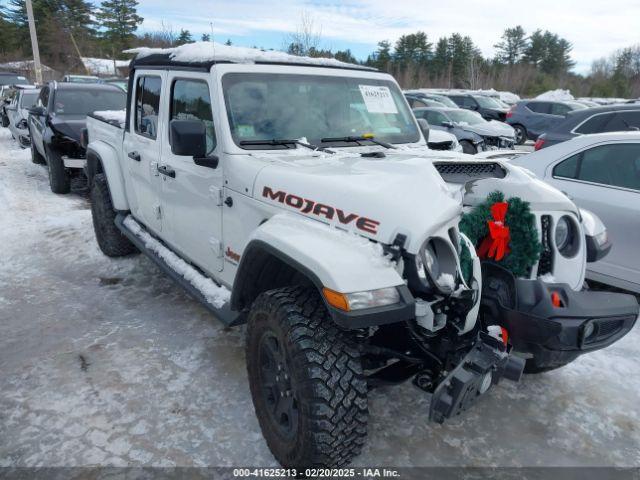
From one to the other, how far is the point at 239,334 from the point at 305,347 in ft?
6.15

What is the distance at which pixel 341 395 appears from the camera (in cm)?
218

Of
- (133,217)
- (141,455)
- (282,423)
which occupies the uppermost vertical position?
(133,217)

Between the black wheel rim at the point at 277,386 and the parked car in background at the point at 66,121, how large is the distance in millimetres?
7182

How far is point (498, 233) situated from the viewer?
2.36 metres

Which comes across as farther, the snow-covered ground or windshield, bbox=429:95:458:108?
windshield, bbox=429:95:458:108

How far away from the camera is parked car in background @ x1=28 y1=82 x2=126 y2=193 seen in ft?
27.7

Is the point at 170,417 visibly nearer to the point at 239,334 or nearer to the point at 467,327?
the point at 239,334

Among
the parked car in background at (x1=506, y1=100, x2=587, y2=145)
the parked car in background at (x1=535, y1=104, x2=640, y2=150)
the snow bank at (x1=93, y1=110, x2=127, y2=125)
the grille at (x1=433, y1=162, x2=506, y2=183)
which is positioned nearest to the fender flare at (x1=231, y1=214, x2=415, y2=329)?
the grille at (x1=433, y1=162, x2=506, y2=183)

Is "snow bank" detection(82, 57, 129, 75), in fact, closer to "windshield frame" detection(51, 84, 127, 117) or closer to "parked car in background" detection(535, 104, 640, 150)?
"windshield frame" detection(51, 84, 127, 117)

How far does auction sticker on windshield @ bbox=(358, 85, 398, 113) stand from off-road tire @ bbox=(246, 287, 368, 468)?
5.82ft

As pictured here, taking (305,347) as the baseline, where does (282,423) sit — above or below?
below

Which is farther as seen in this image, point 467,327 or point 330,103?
point 330,103

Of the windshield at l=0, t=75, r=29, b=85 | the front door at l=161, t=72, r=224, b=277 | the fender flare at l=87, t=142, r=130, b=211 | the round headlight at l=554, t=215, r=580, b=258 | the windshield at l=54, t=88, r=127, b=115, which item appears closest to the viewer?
the round headlight at l=554, t=215, r=580, b=258

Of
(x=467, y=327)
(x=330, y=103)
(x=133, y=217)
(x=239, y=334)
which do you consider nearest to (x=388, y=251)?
(x=467, y=327)
